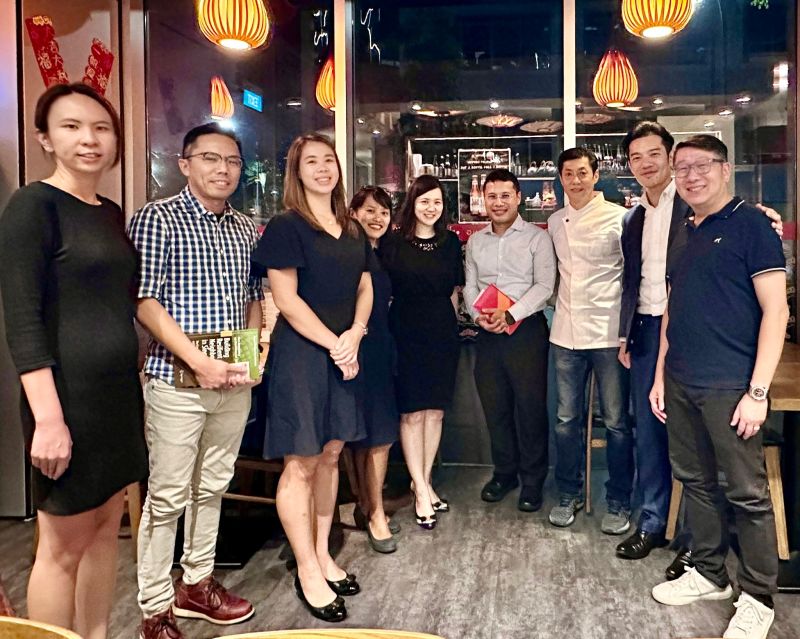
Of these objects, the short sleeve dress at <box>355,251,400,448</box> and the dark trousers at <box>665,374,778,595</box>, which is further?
the short sleeve dress at <box>355,251,400,448</box>

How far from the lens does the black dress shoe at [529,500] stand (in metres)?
3.46

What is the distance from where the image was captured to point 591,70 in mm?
4289

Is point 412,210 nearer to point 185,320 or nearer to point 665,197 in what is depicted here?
point 665,197

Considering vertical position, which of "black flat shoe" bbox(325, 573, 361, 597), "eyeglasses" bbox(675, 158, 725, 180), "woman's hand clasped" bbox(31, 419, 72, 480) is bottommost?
"black flat shoe" bbox(325, 573, 361, 597)

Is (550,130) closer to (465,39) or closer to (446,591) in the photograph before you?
(465,39)

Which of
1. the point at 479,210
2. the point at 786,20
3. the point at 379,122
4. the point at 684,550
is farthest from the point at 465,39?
the point at 684,550

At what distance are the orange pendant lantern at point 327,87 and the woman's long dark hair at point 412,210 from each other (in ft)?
4.28

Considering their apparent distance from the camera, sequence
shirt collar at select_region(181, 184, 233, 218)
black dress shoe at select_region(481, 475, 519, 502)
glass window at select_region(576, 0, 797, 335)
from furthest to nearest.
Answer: glass window at select_region(576, 0, 797, 335), black dress shoe at select_region(481, 475, 519, 502), shirt collar at select_region(181, 184, 233, 218)

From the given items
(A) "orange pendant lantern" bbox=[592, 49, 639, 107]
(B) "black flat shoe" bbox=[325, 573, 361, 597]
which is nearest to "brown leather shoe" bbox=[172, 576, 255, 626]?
(B) "black flat shoe" bbox=[325, 573, 361, 597]

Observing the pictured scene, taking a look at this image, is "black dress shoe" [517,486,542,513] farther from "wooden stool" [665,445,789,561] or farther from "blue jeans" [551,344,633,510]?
"wooden stool" [665,445,789,561]

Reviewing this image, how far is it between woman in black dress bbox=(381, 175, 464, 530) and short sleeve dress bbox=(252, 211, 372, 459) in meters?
0.84

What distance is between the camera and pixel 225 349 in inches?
84.0

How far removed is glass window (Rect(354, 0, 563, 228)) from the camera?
14.4 feet

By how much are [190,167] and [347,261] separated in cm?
59
